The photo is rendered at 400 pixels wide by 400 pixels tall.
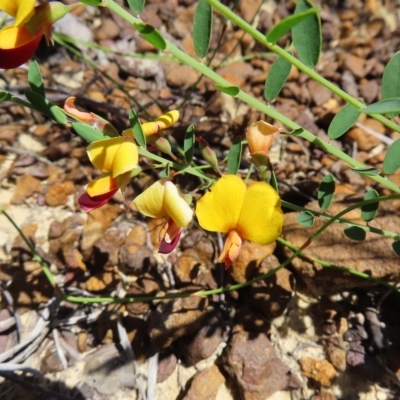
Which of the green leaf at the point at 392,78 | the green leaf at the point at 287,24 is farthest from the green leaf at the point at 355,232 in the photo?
the green leaf at the point at 287,24

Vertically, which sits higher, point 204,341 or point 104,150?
point 104,150

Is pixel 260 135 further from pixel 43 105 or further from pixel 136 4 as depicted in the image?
pixel 43 105

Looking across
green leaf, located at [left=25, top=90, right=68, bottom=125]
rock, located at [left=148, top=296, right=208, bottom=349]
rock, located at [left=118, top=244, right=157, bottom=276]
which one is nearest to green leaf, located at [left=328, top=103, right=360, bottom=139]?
green leaf, located at [left=25, top=90, right=68, bottom=125]

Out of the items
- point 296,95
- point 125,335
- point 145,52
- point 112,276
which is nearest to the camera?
point 125,335

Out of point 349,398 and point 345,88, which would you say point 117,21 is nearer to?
point 345,88

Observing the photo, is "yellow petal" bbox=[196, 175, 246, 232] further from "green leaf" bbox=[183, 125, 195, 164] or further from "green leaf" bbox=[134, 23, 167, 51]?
"green leaf" bbox=[134, 23, 167, 51]

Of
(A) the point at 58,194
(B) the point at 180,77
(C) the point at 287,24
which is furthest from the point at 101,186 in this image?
(B) the point at 180,77

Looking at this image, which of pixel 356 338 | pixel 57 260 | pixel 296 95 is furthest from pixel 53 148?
pixel 356 338
